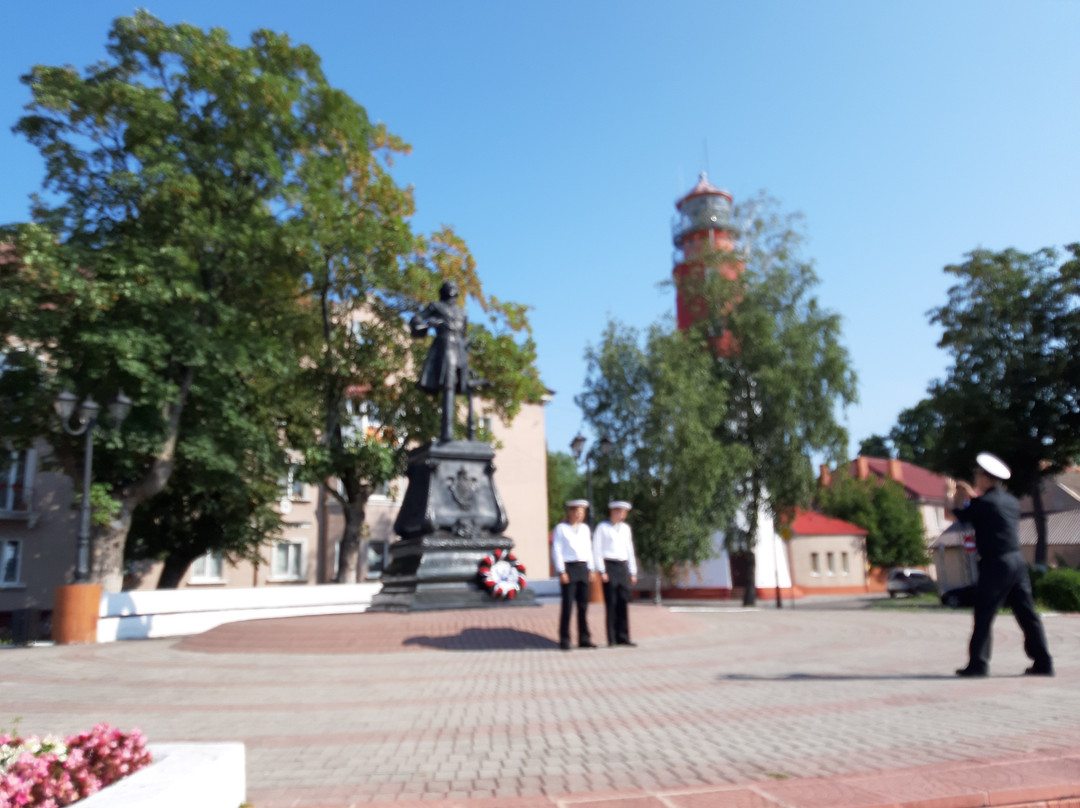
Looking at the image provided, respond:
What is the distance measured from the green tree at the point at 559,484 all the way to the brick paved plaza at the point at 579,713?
47592 millimetres

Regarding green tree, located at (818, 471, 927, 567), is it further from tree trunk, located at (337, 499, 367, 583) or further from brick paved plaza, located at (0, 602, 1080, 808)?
brick paved plaza, located at (0, 602, 1080, 808)

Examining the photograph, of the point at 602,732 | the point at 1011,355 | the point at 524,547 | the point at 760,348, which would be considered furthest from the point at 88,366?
the point at 1011,355

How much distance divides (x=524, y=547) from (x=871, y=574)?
29.3 meters

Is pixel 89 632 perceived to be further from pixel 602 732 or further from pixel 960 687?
pixel 960 687

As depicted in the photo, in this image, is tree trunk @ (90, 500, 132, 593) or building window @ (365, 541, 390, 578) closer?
tree trunk @ (90, 500, 132, 593)

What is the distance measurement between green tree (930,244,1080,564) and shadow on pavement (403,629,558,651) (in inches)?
980

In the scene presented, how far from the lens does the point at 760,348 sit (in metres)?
33.0

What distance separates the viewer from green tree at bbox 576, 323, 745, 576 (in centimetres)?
3094

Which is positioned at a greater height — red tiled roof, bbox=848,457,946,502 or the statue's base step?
red tiled roof, bbox=848,457,946,502

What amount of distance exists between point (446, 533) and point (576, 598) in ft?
13.9

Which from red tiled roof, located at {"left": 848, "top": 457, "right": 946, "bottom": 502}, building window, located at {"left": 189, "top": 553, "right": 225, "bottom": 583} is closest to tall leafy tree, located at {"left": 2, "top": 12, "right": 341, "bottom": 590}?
building window, located at {"left": 189, "top": 553, "right": 225, "bottom": 583}

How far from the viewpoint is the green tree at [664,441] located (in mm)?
30938

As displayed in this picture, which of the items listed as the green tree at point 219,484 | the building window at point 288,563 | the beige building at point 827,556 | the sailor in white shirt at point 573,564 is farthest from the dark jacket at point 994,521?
the beige building at point 827,556

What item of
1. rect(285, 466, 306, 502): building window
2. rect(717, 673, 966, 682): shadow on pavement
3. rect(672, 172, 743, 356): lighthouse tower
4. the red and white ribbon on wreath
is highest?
rect(672, 172, 743, 356): lighthouse tower
